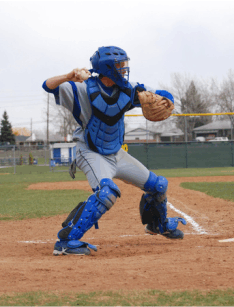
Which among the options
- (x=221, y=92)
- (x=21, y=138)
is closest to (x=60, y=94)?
(x=221, y=92)

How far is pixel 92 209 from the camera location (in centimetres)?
411

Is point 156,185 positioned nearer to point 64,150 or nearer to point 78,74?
point 78,74

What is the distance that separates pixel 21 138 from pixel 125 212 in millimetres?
86680

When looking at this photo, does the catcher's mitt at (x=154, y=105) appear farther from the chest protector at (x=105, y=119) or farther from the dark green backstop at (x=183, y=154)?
the dark green backstop at (x=183, y=154)

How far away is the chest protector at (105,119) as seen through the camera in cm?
431

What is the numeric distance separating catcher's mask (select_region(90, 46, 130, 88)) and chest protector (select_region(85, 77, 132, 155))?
15 cm

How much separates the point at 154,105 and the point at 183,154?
21203 mm

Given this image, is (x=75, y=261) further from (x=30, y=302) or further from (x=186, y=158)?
(x=186, y=158)

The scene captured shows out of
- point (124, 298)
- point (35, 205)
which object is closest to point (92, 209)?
point (124, 298)

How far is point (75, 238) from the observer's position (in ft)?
13.9

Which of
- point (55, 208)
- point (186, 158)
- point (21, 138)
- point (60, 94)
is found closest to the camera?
point (60, 94)

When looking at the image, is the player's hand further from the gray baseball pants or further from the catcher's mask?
the gray baseball pants

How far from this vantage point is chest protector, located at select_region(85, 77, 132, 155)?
4.31 metres

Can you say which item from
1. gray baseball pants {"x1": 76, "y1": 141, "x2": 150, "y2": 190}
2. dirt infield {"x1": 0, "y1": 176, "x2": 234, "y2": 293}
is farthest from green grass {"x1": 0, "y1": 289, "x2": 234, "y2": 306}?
gray baseball pants {"x1": 76, "y1": 141, "x2": 150, "y2": 190}
